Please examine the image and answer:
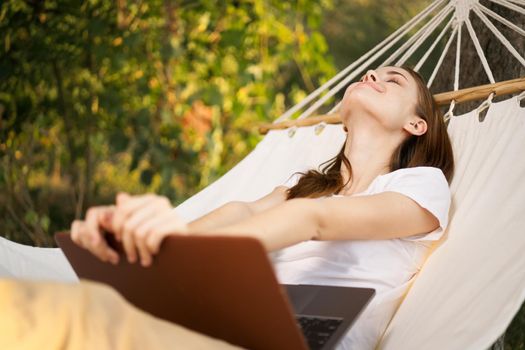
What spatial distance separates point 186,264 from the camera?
78cm

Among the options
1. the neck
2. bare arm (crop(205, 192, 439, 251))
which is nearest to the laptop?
bare arm (crop(205, 192, 439, 251))

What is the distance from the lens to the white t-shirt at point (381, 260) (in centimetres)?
120

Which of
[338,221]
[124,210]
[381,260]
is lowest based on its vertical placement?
[381,260]

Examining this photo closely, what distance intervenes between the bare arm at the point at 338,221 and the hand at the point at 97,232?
15 centimetres

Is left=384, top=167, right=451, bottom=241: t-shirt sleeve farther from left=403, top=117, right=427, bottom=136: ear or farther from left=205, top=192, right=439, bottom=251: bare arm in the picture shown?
left=403, top=117, right=427, bottom=136: ear

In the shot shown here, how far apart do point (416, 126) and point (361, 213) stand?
1.19 ft

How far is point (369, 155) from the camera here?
1.43 metres

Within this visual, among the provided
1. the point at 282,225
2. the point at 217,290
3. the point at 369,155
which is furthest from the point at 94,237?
the point at 369,155

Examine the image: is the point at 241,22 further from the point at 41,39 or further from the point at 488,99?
the point at 488,99

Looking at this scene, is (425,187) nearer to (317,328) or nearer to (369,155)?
(369,155)

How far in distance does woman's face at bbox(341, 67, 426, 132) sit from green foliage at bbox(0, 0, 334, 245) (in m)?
1.48

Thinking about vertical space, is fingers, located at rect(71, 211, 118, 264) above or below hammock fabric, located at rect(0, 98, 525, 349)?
above

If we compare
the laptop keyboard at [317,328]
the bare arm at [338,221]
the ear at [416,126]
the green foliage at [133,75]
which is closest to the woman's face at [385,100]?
the ear at [416,126]

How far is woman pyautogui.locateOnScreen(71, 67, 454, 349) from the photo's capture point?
0.82m
